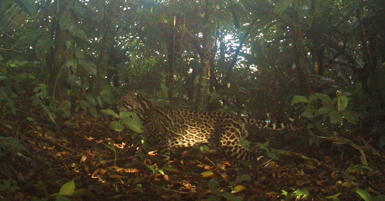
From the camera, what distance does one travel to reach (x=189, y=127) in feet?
18.5

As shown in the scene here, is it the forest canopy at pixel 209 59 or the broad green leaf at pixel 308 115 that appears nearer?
the broad green leaf at pixel 308 115

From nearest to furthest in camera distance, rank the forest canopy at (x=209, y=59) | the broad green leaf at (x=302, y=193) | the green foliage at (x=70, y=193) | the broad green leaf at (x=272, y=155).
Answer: the green foliage at (x=70, y=193) < the broad green leaf at (x=302, y=193) < the forest canopy at (x=209, y=59) < the broad green leaf at (x=272, y=155)

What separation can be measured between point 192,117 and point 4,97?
2.71 meters

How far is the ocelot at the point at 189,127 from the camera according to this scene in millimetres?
5449

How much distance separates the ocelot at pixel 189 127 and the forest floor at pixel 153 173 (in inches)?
7.9

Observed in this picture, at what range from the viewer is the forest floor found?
11.7ft

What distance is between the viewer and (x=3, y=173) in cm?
339

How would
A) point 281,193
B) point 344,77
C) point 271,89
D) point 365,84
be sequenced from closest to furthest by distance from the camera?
point 281,193 < point 365,84 < point 344,77 < point 271,89

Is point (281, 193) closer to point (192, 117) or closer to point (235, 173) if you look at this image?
point (235, 173)

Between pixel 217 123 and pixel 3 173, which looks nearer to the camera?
pixel 3 173

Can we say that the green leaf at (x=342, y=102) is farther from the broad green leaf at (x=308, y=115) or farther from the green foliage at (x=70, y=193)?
the green foliage at (x=70, y=193)

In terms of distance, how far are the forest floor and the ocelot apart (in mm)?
199

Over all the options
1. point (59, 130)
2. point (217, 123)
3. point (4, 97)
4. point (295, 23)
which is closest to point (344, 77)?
point (295, 23)

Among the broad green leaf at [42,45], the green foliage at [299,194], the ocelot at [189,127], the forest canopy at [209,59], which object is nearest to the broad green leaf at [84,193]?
the forest canopy at [209,59]
